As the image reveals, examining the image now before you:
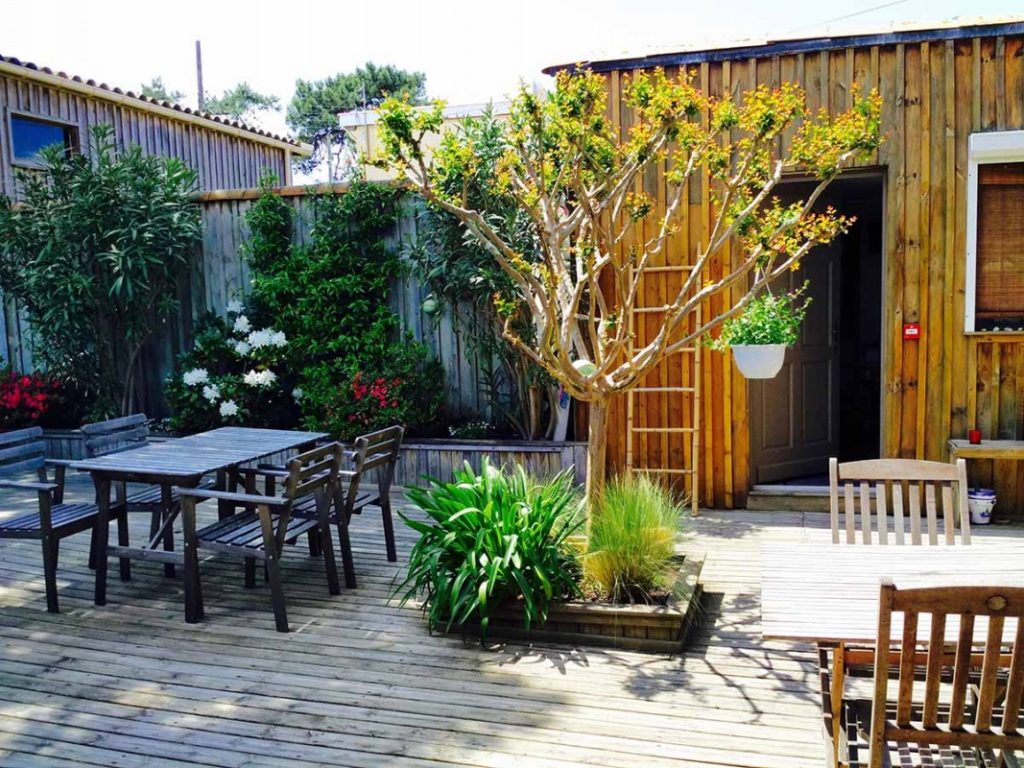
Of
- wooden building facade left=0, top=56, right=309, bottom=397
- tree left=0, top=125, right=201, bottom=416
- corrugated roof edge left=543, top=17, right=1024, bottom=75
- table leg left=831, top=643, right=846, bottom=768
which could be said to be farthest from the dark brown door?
tree left=0, top=125, right=201, bottom=416

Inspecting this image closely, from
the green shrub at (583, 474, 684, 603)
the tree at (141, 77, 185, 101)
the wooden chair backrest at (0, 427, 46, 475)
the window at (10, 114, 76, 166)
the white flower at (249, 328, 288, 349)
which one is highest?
the tree at (141, 77, 185, 101)

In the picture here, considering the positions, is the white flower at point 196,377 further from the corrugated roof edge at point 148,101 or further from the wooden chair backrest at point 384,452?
the corrugated roof edge at point 148,101

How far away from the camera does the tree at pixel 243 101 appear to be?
1125 inches

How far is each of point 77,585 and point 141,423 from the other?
4.06 ft

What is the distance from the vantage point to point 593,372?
4.59 meters

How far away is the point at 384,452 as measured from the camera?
5176 mm

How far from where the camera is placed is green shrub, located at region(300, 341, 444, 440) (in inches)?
282

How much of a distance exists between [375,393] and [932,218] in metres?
4.25

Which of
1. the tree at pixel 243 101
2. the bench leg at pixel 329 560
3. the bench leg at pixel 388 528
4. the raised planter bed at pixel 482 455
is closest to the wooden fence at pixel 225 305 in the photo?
the raised planter bed at pixel 482 455

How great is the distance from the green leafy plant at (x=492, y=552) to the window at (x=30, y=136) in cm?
799

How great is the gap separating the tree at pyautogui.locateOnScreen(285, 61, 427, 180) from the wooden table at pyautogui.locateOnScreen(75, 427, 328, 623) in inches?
763

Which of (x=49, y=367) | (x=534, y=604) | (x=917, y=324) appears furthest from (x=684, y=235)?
(x=49, y=367)

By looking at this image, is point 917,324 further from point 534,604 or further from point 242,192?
point 242,192

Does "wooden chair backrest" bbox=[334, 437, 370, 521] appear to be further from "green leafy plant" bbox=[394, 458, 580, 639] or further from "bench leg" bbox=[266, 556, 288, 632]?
"bench leg" bbox=[266, 556, 288, 632]
